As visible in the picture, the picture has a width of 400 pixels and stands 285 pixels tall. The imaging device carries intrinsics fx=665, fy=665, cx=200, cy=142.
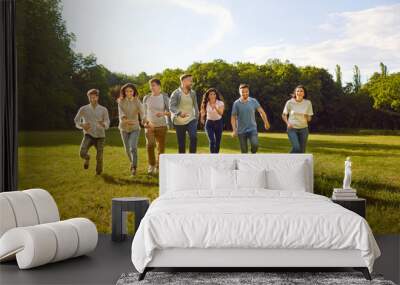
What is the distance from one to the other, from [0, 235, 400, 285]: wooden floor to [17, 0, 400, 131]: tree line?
2.15 meters

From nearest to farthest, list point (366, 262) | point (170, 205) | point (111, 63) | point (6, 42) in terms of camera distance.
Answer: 1. point (366, 262)
2. point (170, 205)
3. point (6, 42)
4. point (111, 63)

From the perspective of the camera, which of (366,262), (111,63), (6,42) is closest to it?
(366,262)

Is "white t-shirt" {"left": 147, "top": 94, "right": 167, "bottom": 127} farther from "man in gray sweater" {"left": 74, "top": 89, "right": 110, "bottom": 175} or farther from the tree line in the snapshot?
"man in gray sweater" {"left": 74, "top": 89, "right": 110, "bottom": 175}

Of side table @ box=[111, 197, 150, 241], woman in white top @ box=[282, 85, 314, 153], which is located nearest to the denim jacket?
woman in white top @ box=[282, 85, 314, 153]

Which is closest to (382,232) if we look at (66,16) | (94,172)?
(94,172)

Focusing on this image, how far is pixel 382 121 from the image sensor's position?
8.43 m

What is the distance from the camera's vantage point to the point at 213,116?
825 centimetres

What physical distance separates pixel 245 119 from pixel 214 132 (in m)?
0.42

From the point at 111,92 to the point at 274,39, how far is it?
2.16 m

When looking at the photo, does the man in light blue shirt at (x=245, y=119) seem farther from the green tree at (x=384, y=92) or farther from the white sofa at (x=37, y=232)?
the white sofa at (x=37, y=232)

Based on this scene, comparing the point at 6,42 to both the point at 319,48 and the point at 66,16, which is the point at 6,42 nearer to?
the point at 66,16

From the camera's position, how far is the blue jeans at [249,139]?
823cm

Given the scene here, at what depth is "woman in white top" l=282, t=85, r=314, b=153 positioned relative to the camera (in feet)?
27.1

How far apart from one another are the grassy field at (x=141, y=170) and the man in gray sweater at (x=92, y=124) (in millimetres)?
81
